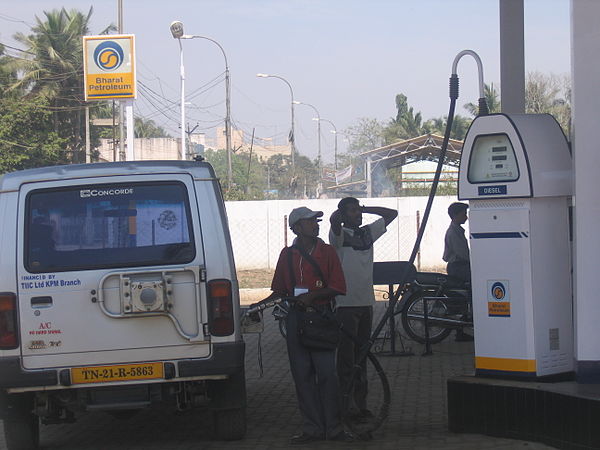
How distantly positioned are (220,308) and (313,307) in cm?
76

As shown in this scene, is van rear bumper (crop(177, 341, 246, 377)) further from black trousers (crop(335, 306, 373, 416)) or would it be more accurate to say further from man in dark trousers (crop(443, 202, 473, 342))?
man in dark trousers (crop(443, 202, 473, 342))

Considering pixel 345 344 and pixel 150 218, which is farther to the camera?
pixel 345 344

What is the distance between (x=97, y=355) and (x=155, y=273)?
681 mm

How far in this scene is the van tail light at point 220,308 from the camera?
242 inches

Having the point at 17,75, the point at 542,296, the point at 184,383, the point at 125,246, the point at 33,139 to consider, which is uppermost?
the point at 17,75

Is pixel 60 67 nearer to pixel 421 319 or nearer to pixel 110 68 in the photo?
pixel 110 68

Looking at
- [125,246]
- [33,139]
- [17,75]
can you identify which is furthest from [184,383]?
[17,75]

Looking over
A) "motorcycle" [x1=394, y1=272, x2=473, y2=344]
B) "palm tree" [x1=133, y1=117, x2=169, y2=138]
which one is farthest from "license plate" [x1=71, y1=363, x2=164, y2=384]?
"palm tree" [x1=133, y1=117, x2=169, y2=138]

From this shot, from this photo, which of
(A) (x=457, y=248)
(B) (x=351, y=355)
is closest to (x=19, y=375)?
(B) (x=351, y=355)

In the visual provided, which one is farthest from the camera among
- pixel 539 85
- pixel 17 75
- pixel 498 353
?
pixel 17 75

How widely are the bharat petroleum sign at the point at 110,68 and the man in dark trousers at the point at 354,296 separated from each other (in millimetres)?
21127

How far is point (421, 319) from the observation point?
37.9 feet

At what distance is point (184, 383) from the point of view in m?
6.39

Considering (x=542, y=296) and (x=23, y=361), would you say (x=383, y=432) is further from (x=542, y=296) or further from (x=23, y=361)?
(x=23, y=361)
